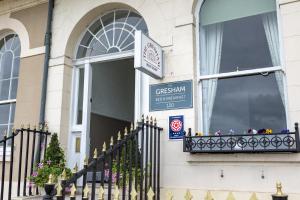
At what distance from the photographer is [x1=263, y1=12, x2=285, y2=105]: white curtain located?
201 inches

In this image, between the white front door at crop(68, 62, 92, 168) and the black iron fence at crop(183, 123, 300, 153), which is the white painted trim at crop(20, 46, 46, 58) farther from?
the black iron fence at crop(183, 123, 300, 153)

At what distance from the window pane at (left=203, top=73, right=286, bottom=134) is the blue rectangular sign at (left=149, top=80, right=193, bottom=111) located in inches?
17.3

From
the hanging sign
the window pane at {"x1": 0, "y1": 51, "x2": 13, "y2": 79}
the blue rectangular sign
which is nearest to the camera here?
the hanging sign

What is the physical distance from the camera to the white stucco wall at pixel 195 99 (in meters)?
4.70

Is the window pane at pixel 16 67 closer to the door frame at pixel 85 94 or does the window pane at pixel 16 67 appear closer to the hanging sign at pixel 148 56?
the door frame at pixel 85 94

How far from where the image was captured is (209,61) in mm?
5723

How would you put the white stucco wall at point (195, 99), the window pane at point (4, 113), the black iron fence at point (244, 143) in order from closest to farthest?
the black iron fence at point (244, 143), the white stucco wall at point (195, 99), the window pane at point (4, 113)

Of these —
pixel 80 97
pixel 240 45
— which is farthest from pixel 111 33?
pixel 240 45

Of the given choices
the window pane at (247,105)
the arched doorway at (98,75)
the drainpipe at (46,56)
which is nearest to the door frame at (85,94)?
the arched doorway at (98,75)

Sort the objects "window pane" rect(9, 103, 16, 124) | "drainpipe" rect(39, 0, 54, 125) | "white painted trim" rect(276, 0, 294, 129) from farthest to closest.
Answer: "window pane" rect(9, 103, 16, 124), "drainpipe" rect(39, 0, 54, 125), "white painted trim" rect(276, 0, 294, 129)

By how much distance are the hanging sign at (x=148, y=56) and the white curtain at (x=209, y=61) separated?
717 millimetres

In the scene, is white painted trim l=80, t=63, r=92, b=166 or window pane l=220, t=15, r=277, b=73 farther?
white painted trim l=80, t=63, r=92, b=166

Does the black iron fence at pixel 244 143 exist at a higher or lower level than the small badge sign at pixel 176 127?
lower

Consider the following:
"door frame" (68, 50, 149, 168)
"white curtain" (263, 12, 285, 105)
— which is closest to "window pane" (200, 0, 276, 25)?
"white curtain" (263, 12, 285, 105)
